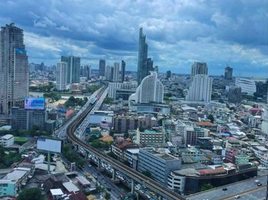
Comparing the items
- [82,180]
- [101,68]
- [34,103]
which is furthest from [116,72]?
[82,180]

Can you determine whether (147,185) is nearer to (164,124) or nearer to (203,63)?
(164,124)

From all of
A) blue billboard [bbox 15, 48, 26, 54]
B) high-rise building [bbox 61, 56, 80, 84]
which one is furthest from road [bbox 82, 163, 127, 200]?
high-rise building [bbox 61, 56, 80, 84]

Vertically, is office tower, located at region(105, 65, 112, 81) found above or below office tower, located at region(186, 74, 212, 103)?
above

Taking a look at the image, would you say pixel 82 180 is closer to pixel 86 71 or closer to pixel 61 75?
pixel 61 75

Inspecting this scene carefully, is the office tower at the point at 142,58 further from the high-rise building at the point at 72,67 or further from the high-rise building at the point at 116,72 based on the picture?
the high-rise building at the point at 72,67

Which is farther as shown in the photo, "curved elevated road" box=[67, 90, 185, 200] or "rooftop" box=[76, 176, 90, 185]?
"rooftop" box=[76, 176, 90, 185]

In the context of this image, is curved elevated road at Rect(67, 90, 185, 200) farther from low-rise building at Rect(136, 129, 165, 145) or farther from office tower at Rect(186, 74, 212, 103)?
office tower at Rect(186, 74, 212, 103)
